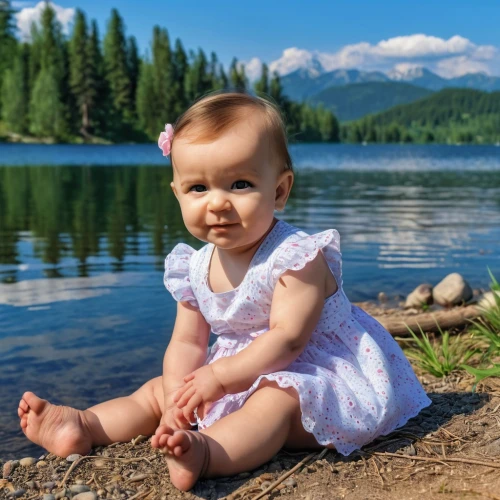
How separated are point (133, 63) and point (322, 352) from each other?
93.6 m

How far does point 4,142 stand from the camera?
223 feet

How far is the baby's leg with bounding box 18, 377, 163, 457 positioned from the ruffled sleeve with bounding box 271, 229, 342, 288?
82cm

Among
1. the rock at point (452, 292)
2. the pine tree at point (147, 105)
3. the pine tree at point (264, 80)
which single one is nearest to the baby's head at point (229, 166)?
the rock at point (452, 292)

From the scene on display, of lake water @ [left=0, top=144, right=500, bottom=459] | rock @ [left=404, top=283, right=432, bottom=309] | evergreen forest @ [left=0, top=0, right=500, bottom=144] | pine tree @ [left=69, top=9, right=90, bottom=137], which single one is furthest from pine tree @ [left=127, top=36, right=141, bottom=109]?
rock @ [left=404, top=283, right=432, bottom=309]

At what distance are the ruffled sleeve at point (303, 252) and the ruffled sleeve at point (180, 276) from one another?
46 cm

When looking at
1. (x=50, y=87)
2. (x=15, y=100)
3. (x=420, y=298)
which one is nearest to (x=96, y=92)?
(x=50, y=87)

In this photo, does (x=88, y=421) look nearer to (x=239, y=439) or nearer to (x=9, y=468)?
(x=9, y=468)

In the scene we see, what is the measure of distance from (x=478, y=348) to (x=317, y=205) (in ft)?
37.1

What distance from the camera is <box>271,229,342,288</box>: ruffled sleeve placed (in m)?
2.50

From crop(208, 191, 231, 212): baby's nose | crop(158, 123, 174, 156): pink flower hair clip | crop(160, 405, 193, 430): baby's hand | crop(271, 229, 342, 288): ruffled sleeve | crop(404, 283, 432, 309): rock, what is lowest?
crop(404, 283, 432, 309): rock

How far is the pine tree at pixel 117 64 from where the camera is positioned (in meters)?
86.6

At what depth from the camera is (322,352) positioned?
269 cm

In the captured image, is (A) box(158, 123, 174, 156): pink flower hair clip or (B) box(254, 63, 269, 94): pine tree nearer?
(A) box(158, 123, 174, 156): pink flower hair clip

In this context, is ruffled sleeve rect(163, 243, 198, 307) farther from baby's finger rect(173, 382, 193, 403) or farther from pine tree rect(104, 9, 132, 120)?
pine tree rect(104, 9, 132, 120)
